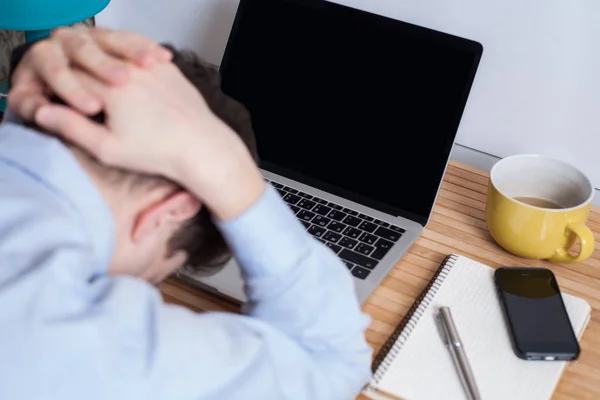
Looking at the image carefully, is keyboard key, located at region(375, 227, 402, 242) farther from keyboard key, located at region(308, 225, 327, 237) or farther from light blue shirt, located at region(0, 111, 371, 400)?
light blue shirt, located at region(0, 111, 371, 400)

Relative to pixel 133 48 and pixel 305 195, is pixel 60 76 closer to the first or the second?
pixel 133 48

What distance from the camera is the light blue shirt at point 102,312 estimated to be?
0.45 meters

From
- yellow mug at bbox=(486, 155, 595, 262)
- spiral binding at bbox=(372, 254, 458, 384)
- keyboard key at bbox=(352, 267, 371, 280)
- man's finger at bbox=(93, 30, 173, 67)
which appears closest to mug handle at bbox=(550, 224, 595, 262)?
yellow mug at bbox=(486, 155, 595, 262)

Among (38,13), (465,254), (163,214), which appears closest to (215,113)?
(163,214)

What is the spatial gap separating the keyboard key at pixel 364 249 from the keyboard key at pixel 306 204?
0.10 metres

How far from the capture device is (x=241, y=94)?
103cm

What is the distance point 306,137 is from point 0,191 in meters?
0.55

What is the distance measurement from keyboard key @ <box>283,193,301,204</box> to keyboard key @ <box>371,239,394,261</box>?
130 mm

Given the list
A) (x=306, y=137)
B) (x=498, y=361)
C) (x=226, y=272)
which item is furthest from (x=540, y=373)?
(x=306, y=137)

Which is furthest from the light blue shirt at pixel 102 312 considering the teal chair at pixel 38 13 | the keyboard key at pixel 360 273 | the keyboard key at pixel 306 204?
→ the teal chair at pixel 38 13

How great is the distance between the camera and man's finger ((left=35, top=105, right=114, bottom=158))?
1.61ft

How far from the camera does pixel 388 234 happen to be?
0.91 m

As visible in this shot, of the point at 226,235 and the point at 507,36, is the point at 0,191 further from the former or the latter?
the point at 507,36

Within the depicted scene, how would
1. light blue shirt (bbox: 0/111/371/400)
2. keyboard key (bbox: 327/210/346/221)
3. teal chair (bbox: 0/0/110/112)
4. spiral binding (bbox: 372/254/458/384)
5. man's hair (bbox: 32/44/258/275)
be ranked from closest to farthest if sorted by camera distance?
light blue shirt (bbox: 0/111/371/400) → man's hair (bbox: 32/44/258/275) → spiral binding (bbox: 372/254/458/384) → keyboard key (bbox: 327/210/346/221) → teal chair (bbox: 0/0/110/112)
